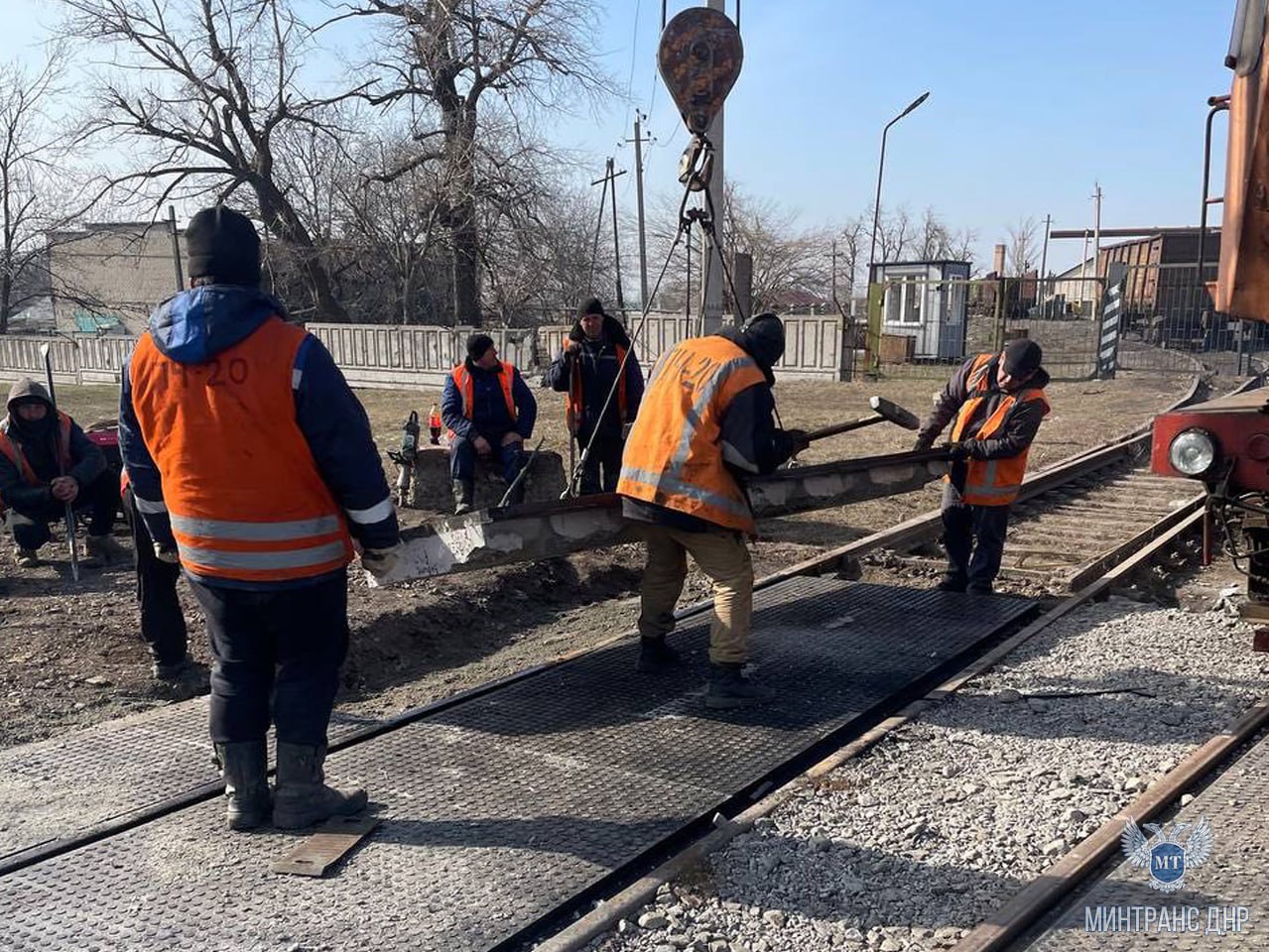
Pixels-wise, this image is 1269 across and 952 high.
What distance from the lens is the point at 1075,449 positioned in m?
13.0

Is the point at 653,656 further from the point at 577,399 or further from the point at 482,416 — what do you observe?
the point at 482,416

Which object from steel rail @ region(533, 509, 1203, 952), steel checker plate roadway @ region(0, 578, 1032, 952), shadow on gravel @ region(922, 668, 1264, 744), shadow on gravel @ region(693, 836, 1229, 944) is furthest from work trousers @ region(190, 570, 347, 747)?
shadow on gravel @ region(922, 668, 1264, 744)

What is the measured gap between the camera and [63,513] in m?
7.51

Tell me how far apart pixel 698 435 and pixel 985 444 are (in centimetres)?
237

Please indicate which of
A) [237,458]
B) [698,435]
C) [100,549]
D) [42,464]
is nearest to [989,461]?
[698,435]

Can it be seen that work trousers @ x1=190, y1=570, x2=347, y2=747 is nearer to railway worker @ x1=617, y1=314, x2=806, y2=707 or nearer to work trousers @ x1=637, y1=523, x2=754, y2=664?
railway worker @ x1=617, y1=314, x2=806, y2=707

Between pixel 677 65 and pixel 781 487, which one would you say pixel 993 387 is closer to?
pixel 781 487

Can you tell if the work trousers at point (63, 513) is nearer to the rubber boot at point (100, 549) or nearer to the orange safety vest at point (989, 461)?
the rubber boot at point (100, 549)

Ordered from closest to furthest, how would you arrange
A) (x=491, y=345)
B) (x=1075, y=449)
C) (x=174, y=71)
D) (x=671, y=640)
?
1. (x=671, y=640)
2. (x=491, y=345)
3. (x=1075, y=449)
4. (x=174, y=71)

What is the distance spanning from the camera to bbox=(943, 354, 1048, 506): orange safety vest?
6.01 m

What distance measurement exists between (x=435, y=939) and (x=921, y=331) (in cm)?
2389

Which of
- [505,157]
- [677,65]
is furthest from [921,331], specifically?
[677,65]

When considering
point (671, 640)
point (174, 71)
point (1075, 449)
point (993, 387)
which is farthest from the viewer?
point (174, 71)

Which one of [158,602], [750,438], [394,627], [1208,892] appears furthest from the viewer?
[394,627]
